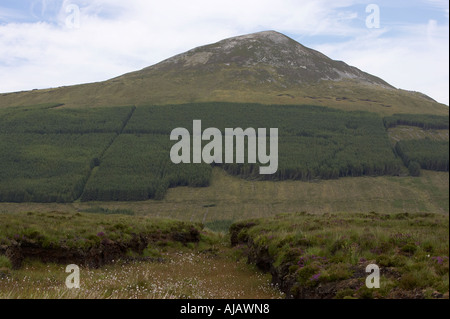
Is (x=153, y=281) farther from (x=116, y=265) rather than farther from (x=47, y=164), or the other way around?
(x=47, y=164)

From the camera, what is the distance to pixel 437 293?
8.78 metres

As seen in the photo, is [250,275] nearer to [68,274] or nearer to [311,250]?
[311,250]

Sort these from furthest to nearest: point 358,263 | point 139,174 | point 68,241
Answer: point 139,174 < point 68,241 < point 358,263

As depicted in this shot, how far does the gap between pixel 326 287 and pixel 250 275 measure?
9.95m

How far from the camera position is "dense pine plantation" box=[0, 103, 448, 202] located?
134 m

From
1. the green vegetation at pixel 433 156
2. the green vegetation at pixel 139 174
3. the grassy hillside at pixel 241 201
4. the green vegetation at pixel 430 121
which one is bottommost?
the grassy hillside at pixel 241 201

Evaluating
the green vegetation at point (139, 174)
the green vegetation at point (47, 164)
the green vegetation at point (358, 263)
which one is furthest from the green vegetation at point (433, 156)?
the green vegetation at point (47, 164)

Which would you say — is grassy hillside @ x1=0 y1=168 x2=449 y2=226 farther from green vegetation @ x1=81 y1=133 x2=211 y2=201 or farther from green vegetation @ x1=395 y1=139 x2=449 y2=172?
green vegetation @ x1=395 y1=139 x2=449 y2=172

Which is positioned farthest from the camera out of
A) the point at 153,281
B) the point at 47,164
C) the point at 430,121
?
the point at 47,164

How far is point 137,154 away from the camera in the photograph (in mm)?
165125

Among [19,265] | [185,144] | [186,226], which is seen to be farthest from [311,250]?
[185,144]

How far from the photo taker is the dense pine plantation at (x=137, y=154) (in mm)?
133625

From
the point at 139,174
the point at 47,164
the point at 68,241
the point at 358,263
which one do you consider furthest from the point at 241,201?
the point at 358,263

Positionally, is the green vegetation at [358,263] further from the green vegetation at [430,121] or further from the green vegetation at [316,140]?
the green vegetation at [316,140]
